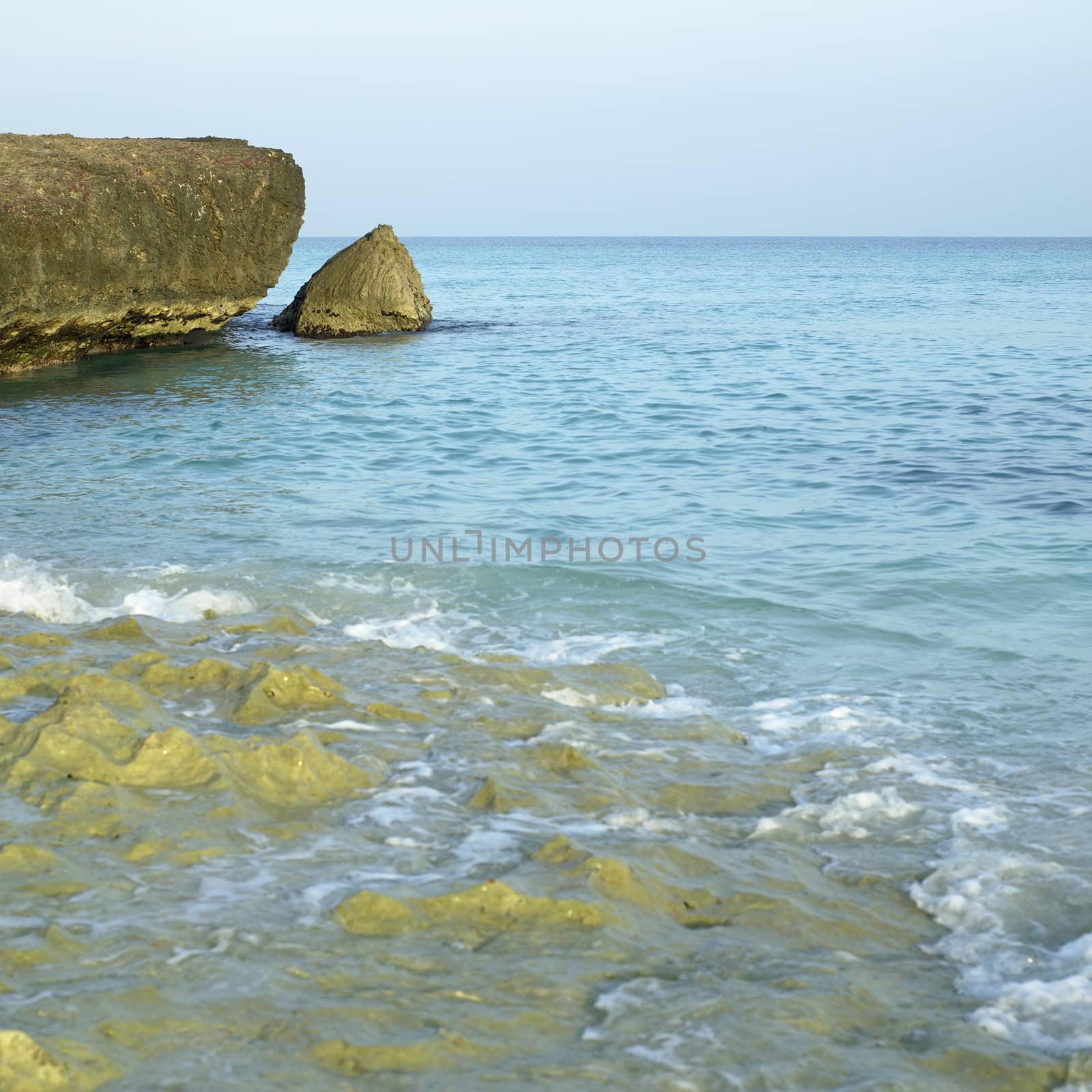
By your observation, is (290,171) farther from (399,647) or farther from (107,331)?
(399,647)

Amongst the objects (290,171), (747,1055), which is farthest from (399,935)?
(290,171)

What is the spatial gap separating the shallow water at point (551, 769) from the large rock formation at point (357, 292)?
12116 millimetres

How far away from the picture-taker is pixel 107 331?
19.8 meters

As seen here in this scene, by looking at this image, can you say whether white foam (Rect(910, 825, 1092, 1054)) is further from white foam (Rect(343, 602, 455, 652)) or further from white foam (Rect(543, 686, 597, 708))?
white foam (Rect(343, 602, 455, 652))

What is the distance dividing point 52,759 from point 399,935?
181 centimetres

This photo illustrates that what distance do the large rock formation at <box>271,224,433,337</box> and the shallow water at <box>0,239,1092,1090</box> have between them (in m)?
12.1

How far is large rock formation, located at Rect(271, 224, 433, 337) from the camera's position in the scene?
80.7 feet

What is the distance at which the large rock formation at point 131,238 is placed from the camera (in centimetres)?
1712

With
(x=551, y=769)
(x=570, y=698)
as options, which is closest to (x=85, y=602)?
(x=570, y=698)

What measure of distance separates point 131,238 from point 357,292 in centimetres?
671

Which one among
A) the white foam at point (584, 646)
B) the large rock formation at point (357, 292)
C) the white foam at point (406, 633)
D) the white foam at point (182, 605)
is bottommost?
the white foam at point (584, 646)

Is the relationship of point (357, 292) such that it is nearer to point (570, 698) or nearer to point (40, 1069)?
point (570, 698)

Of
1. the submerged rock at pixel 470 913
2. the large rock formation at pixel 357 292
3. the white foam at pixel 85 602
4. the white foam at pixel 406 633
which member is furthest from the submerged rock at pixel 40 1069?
the large rock formation at pixel 357 292

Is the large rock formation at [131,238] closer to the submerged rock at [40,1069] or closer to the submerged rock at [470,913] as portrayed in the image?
the submerged rock at [470,913]
